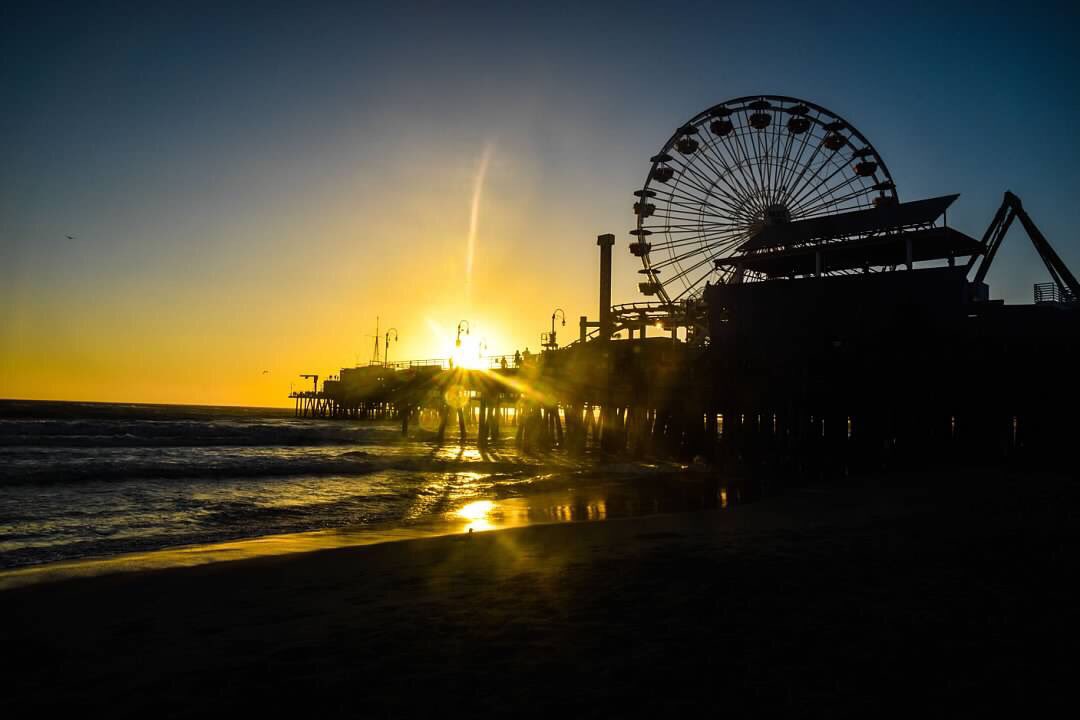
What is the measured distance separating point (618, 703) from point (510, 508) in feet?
40.5

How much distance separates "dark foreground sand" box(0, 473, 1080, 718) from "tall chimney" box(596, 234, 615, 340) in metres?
29.9

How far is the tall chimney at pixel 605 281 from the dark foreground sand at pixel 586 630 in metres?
29.9

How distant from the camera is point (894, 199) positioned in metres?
37.5

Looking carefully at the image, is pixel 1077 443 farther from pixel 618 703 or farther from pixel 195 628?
pixel 195 628

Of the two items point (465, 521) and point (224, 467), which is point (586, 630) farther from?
point (224, 467)

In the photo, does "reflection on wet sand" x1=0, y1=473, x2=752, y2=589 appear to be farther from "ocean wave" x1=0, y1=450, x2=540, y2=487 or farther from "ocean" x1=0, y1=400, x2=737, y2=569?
"ocean wave" x1=0, y1=450, x2=540, y2=487

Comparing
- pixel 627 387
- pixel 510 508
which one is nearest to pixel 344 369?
pixel 627 387

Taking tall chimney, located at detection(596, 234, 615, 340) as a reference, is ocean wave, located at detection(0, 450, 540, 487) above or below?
below

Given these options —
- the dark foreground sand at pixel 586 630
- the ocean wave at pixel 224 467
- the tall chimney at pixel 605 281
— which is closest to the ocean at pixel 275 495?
the ocean wave at pixel 224 467

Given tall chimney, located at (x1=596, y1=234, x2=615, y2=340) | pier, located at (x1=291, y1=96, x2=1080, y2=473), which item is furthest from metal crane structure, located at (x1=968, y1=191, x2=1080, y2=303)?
tall chimney, located at (x1=596, y1=234, x2=615, y2=340)

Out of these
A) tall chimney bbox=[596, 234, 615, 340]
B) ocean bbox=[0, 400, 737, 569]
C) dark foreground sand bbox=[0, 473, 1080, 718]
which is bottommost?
ocean bbox=[0, 400, 737, 569]

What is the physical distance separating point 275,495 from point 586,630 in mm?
15987

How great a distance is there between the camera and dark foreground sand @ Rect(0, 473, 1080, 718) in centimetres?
360

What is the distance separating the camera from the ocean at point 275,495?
12.3 metres
